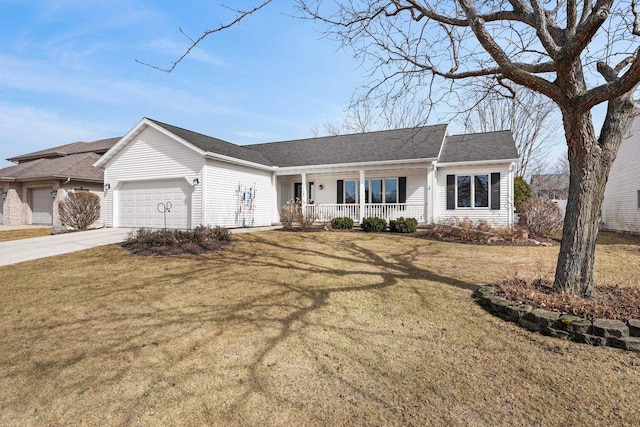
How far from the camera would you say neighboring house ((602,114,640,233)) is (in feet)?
48.0

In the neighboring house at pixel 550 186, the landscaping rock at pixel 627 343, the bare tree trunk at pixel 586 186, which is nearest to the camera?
the landscaping rock at pixel 627 343

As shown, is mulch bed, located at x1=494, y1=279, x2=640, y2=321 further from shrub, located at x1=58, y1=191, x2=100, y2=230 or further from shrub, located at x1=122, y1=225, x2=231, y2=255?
shrub, located at x1=58, y1=191, x2=100, y2=230

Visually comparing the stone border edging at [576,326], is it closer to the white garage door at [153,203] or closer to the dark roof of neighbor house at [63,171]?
the white garage door at [153,203]

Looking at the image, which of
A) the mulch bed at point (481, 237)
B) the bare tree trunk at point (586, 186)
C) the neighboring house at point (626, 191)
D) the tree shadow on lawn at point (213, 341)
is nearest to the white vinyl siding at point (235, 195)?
the tree shadow on lawn at point (213, 341)

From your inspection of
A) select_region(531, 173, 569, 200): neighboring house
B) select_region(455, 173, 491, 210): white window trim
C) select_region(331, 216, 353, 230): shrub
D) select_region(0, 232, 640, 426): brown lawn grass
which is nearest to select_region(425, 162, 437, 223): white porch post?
select_region(455, 173, 491, 210): white window trim

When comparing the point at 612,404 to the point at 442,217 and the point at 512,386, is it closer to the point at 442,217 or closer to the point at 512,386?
the point at 512,386

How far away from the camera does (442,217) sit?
15391 millimetres

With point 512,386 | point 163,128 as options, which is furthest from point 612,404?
point 163,128

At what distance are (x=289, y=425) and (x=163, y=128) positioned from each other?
1428 centimetres

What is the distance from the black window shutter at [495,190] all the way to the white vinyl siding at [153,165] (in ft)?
42.5

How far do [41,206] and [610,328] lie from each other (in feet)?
89.6

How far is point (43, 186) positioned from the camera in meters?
19.9

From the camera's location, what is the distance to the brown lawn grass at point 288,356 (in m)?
2.63

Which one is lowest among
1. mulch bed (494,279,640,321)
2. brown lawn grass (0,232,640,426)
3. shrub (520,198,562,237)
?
brown lawn grass (0,232,640,426)
